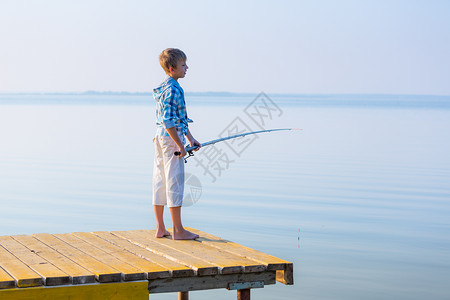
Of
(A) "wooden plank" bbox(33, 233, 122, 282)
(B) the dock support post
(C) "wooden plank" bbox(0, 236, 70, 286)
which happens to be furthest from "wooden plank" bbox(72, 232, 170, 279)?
(B) the dock support post

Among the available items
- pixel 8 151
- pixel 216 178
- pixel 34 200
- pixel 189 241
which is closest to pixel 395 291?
pixel 189 241

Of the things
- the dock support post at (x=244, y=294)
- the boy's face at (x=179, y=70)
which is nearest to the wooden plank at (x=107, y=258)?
the dock support post at (x=244, y=294)

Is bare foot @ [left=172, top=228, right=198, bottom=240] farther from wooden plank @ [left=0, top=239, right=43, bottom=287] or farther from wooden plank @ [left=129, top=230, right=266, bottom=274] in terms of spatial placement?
wooden plank @ [left=0, top=239, right=43, bottom=287]

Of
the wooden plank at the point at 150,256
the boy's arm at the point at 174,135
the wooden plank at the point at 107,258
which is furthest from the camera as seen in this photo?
the boy's arm at the point at 174,135

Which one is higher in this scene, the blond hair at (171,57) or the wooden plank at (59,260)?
the blond hair at (171,57)

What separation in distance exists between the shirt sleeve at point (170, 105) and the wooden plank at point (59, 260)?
111 centimetres

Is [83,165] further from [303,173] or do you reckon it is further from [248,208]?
[248,208]

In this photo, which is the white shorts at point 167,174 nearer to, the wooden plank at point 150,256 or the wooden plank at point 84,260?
the wooden plank at point 150,256

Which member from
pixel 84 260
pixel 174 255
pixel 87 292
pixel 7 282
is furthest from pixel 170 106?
pixel 7 282

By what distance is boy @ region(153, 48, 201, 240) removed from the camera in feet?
16.7

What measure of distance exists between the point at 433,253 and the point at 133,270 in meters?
4.51

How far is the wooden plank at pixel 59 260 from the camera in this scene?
412 cm

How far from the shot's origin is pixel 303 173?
1388 cm

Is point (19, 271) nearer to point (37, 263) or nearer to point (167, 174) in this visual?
point (37, 263)
